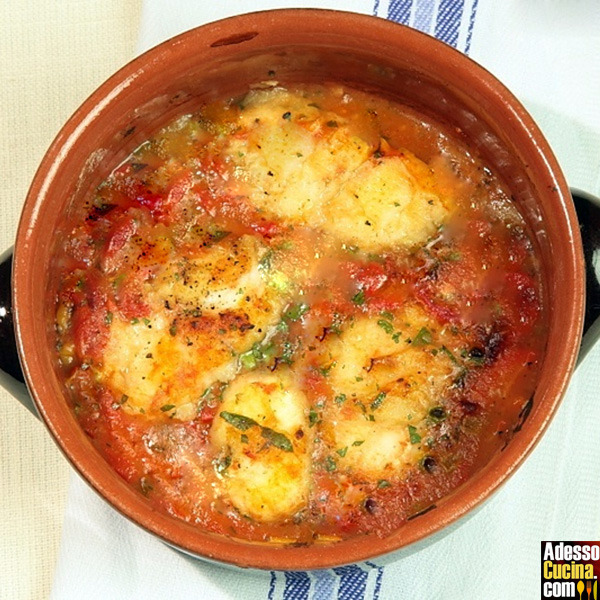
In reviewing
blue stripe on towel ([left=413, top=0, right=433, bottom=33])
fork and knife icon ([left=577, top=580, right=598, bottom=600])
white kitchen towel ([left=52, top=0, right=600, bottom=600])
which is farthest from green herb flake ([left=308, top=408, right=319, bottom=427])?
blue stripe on towel ([left=413, top=0, right=433, bottom=33])

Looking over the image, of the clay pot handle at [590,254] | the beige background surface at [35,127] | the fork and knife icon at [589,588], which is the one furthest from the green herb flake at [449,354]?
the beige background surface at [35,127]

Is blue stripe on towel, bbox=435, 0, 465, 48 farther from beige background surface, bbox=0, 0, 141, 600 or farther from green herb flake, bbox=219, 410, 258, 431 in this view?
green herb flake, bbox=219, 410, 258, 431

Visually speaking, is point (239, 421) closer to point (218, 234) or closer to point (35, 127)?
point (218, 234)

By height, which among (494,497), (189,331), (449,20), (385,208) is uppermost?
(449,20)

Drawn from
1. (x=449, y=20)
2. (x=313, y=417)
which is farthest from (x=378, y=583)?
(x=449, y=20)

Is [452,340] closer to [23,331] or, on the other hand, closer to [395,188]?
[395,188]
